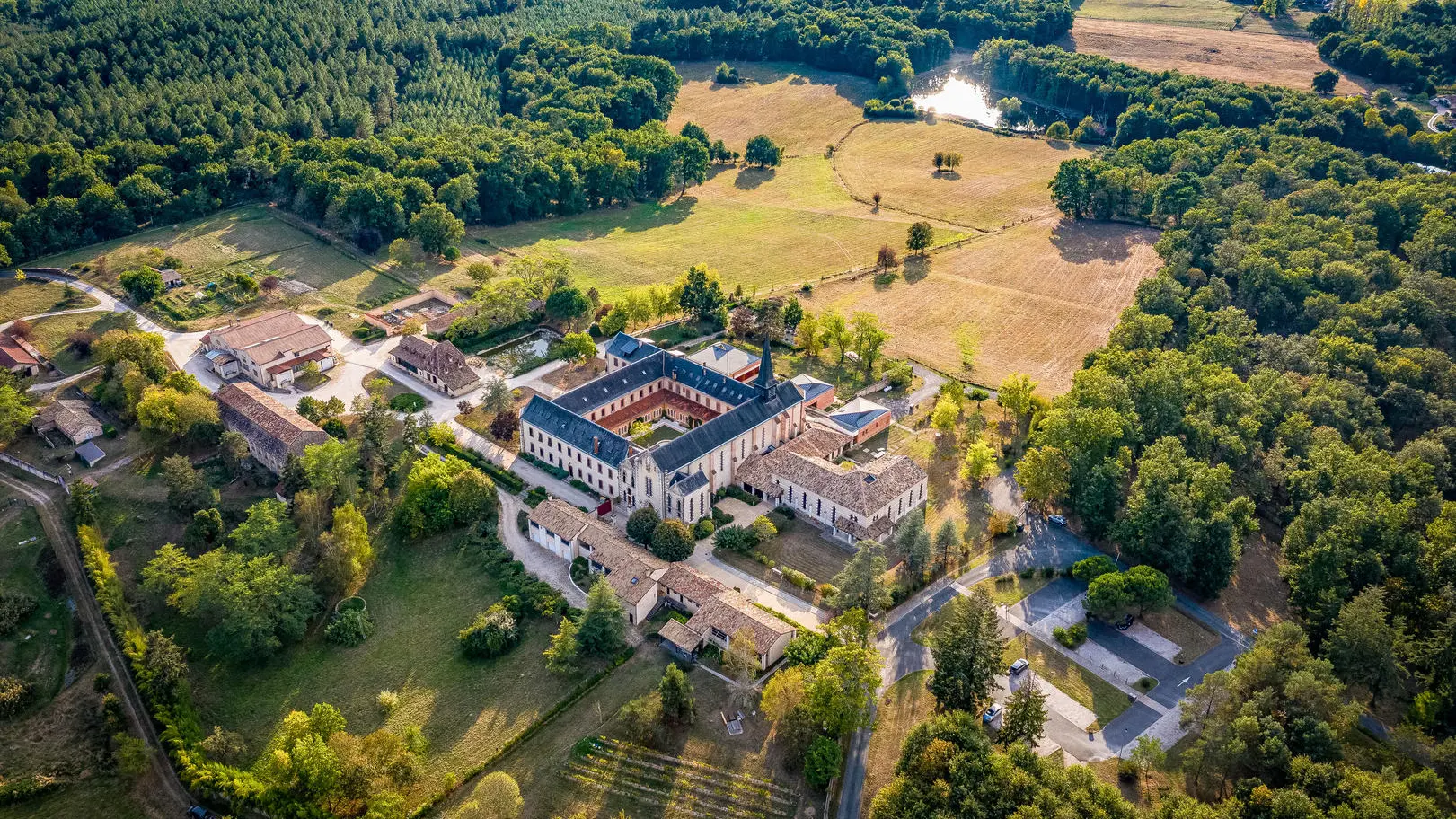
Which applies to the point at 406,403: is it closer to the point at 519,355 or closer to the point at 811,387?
the point at 519,355

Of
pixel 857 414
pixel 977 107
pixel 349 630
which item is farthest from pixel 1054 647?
pixel 977 107

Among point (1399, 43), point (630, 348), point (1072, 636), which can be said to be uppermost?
point (1399, 43)

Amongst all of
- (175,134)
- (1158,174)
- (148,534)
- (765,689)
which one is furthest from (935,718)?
(175,134)

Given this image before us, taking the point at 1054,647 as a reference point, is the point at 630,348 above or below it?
above

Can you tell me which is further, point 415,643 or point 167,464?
point 167,464

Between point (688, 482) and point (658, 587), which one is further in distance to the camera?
point (688, 482)

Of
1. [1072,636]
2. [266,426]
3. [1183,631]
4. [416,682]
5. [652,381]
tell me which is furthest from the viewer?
[652,381]

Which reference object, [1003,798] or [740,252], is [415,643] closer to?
[1003,798]
